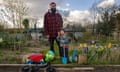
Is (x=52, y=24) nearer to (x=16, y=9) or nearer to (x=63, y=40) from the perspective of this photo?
(x=63, y=40)

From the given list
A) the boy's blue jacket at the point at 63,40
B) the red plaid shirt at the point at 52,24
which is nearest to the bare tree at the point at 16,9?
the red plaid shirt at the point at 52,24

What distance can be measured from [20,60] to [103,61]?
2.10 metres

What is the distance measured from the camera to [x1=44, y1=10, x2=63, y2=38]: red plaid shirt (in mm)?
6105

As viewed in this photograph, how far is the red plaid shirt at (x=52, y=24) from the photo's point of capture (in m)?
→ 6.11

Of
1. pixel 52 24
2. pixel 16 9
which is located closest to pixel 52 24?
pixel 52 24

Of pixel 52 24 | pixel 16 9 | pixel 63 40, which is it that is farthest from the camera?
pixel 16 9

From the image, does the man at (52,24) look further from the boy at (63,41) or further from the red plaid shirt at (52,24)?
the boy at (63,41)

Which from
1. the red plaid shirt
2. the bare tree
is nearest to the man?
the red plaid shirt

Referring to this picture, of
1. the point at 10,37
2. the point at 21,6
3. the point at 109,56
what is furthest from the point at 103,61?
the point at 10,37

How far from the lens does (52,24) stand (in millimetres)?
6145

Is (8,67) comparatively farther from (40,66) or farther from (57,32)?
(57,32)

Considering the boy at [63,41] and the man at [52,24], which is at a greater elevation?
the man at [52,24]

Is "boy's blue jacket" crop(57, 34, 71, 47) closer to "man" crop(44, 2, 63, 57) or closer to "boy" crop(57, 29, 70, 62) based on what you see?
"boy" crop(57, 29, 70, 62)

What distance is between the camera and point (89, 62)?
222 inches
